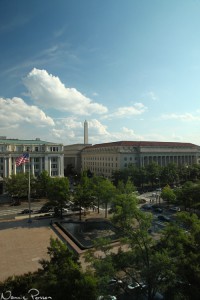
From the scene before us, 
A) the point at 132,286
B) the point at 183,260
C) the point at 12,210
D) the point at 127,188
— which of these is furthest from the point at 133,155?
the point at 183,260

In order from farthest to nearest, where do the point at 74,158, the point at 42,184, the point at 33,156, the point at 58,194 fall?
the point at 74,158 < the point at 33,156 < the point at 42,184 < the point at 58,194

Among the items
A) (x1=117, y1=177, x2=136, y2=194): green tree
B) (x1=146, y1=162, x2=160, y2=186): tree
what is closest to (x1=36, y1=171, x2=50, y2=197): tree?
(x1=117, y1=177, x2=136, y2=194): green tree

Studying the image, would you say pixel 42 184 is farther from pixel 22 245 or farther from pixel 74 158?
pixel 74 158

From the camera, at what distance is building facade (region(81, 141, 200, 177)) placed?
3521 inches

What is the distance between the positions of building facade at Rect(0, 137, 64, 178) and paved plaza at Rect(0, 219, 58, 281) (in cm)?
3081

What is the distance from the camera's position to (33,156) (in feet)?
232

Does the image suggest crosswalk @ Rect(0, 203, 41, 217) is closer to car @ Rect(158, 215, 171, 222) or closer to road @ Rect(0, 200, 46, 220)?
road @ Rect(0, 200, 46, 220)

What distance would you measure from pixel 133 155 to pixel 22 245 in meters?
68.1

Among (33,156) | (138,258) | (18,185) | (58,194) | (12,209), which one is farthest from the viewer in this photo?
(33,156)

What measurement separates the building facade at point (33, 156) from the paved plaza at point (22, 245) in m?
30.8

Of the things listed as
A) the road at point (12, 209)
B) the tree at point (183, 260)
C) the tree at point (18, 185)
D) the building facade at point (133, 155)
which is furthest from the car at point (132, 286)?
the building facade at point (133, 155)

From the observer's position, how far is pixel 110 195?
131ft

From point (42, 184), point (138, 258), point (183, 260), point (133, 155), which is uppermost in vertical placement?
point (133, 155)

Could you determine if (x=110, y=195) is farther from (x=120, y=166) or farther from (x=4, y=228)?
(x=120, y=166)
